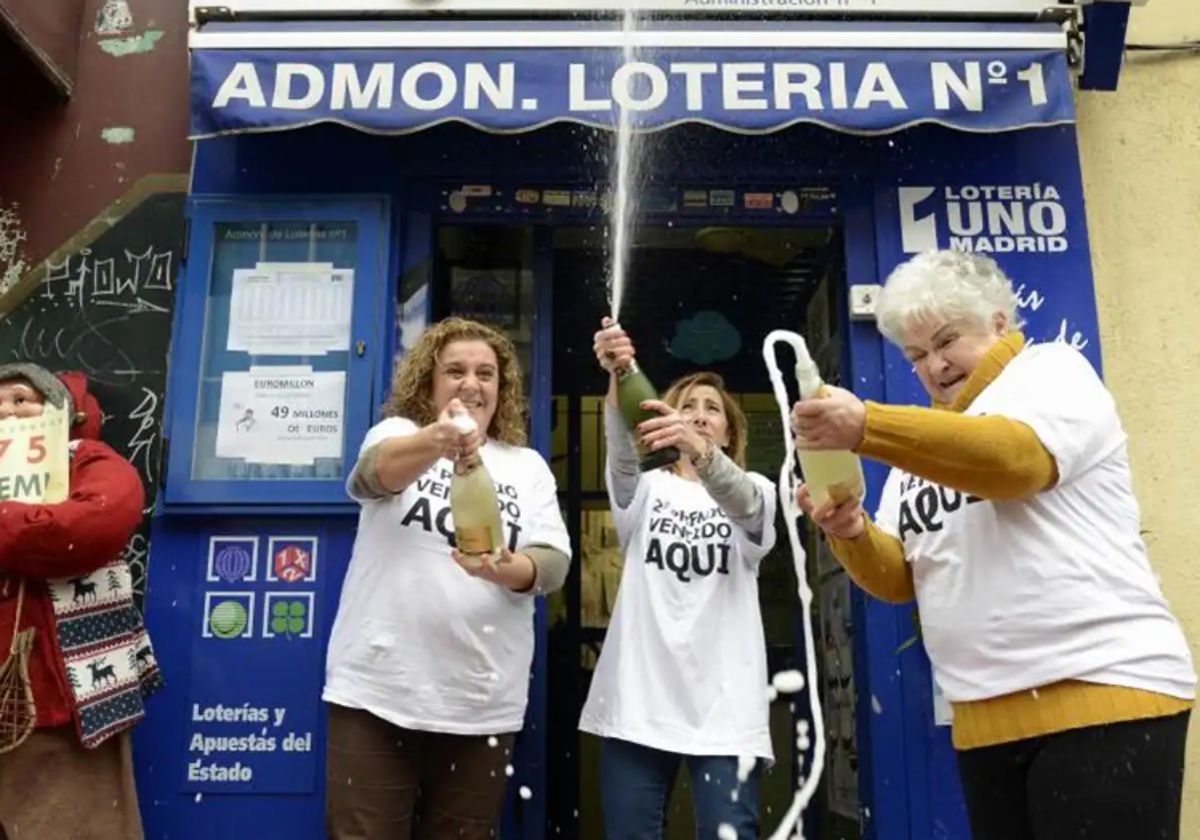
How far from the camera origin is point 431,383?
130 inches

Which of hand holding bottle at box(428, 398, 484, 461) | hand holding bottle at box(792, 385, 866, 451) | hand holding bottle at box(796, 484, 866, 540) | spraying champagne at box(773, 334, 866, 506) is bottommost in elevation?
hand holding bottle at box(796, 484, 866, 540)

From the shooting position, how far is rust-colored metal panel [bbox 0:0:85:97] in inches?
164

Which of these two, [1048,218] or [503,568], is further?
[1048,218]

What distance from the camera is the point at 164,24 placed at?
15.2 feet

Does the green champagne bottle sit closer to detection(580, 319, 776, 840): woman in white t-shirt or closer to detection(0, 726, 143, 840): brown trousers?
detection(580, 319, 776, 840): woman in white t-shirt

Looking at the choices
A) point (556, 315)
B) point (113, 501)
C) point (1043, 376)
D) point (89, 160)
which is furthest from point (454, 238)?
point (1043, 376)

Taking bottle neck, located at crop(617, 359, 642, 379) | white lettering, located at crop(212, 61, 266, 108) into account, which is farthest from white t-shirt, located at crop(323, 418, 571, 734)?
white lettering, located at crop(212, 61, 266, 108)

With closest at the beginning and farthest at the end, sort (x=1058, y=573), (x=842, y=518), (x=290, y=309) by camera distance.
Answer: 1. (x=1058, y=573)
2. (x=842, y=518)
3. (x=290, y=309)

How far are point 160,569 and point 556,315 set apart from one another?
93.5 inches

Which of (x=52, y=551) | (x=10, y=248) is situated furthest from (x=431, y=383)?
(x=10, y=248)

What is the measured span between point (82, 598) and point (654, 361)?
10.7 feet

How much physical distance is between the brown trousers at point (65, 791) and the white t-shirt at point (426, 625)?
0.79 meters

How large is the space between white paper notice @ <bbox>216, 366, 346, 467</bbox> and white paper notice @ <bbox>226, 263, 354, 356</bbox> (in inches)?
4.0

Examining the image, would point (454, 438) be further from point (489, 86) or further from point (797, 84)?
point (797, 84)
